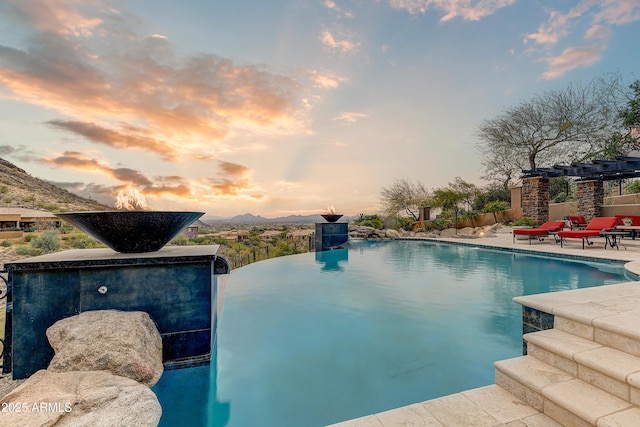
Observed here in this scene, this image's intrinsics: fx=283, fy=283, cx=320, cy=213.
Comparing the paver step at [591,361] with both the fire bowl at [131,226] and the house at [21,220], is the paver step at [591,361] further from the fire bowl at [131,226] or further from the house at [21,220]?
the house at [21,220]

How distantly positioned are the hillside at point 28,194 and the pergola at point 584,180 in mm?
19250

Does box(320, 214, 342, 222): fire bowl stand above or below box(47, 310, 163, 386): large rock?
above

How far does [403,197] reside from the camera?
2069cm

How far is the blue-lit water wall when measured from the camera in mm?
11758

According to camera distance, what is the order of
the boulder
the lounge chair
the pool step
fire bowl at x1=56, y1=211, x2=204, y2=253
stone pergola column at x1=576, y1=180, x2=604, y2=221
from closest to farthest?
the pool step → fire bowl at x1=56, y1=211, x2=204, y2=253 → the lounge chair → stone pergola column at x1=576, y1=180, x2=604, y2=221 → the boulder

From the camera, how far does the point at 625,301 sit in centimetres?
282

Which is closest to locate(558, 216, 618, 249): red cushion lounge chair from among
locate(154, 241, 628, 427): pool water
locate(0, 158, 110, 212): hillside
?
locate(154, 241, 628, 427): pool water

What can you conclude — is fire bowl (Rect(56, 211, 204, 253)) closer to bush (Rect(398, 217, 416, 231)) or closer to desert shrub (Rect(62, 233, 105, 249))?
desert shrub (Rect(62, 233, 105, 249))

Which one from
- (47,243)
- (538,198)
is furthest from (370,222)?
(47,243)

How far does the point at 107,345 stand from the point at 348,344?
2323mm

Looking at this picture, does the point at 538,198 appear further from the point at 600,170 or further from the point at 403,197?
the point at 403,197

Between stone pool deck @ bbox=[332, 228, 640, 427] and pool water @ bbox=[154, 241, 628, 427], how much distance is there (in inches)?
14.3

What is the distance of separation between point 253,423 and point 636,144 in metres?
23.8

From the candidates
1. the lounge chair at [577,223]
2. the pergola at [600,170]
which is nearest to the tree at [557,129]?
the pergola at [600,170]
